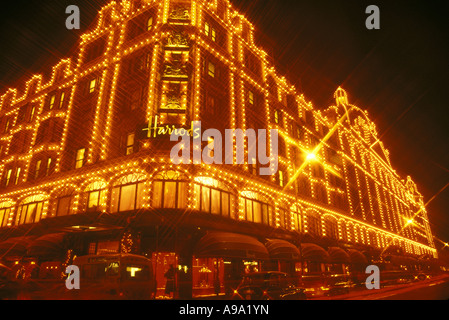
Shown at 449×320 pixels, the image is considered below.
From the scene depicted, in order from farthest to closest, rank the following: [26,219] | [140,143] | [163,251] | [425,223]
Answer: [425,223] < [26,219] < [140,143] < [163,251]

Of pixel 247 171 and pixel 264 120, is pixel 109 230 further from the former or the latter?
pixel 264 120

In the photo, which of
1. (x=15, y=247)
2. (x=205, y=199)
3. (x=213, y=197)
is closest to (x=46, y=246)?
(x=15, y=247)

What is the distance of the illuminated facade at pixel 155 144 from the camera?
21.3 m

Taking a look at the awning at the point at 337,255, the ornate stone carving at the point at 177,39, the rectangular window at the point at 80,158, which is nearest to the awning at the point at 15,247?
the rectangular window at the point at 80,158

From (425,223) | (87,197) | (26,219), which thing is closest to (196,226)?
(87,197)

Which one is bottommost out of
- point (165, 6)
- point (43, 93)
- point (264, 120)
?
point (264, 120)

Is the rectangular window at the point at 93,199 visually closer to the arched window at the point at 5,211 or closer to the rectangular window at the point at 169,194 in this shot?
the rectangular window at the point at 169,194

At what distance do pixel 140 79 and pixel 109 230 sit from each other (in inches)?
507

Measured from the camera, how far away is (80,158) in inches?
1079

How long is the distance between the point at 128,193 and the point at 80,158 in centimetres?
Answer: 811

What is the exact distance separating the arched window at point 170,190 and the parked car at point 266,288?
726cm

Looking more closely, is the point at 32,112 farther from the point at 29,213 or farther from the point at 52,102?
the point at 29,213

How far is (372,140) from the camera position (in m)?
69.8
